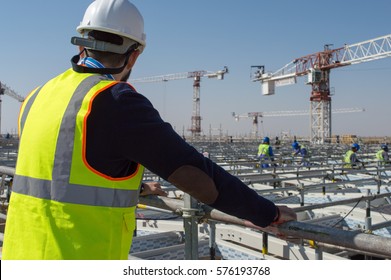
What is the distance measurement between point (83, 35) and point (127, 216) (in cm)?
74

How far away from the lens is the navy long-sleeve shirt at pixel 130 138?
132cm

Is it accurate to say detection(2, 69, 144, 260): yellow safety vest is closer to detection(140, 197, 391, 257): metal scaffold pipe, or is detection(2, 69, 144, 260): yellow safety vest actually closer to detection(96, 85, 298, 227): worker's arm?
detection(96, 85, 298, 227): worker's arm

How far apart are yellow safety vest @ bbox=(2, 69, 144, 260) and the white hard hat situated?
18 centimetres

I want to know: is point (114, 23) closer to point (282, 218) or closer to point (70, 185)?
point (70, 185)

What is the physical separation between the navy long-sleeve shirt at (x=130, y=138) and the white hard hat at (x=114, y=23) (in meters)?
0.28

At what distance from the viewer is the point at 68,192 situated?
136 centimetres

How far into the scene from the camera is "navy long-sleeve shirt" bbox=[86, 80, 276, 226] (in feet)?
4.34

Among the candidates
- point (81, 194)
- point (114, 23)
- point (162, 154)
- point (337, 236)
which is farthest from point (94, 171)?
point (337, 236)

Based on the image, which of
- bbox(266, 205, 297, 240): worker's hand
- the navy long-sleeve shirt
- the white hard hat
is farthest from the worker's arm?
the white hard hat

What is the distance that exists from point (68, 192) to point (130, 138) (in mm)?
271

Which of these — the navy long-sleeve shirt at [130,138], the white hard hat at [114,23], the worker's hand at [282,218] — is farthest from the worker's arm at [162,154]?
the white hard hat at [114,23]

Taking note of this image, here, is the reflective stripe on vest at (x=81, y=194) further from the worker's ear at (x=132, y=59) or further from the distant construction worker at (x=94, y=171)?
the worker's ear at (x=132, y=59)

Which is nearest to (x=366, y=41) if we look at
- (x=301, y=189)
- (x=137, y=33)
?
(x=301, y=189)

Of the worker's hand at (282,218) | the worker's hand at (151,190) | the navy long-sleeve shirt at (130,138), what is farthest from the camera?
A: the worker's hand at (151,190)
